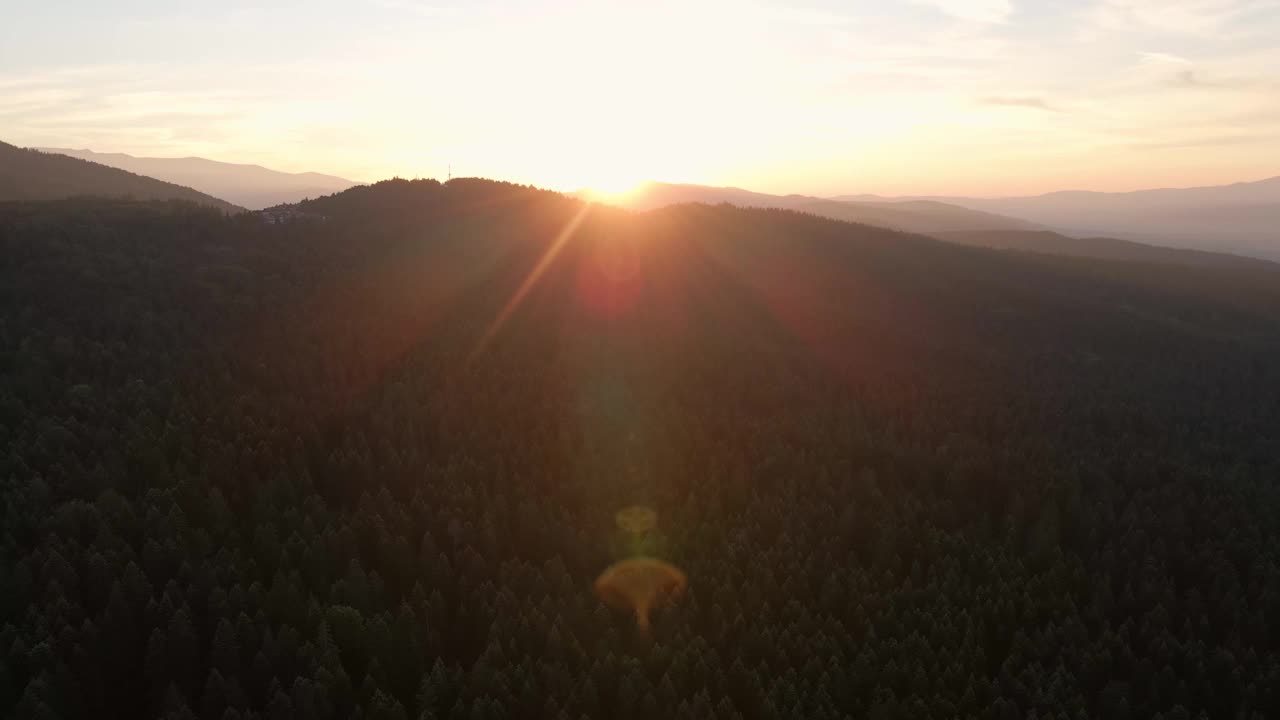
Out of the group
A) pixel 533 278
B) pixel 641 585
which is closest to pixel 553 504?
pixel 641 585

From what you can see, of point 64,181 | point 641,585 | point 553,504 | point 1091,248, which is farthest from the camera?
point 1091,248

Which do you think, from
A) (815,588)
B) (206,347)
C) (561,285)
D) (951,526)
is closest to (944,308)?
(561,285)

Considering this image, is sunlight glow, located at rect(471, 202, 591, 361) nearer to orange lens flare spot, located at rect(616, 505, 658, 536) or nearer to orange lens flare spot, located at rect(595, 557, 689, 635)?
orange lens flare spot, located at rect(616, 505, 658, 536)

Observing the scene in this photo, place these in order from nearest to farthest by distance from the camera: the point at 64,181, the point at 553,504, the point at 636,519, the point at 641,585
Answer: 1. the point at 641,585
2. the point at 636,519
3. the point at 553,504
4. the point at 64,181

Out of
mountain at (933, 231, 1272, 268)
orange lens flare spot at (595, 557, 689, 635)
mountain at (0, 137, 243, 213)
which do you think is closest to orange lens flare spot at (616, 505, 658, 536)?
orange lens flare spot at (595, 557, 689, 635)

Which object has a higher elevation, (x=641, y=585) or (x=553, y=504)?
(x=553, y=504)

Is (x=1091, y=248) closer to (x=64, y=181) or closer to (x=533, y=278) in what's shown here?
(x=533, y=278)

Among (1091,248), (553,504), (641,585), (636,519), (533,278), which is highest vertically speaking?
(1091,248)
